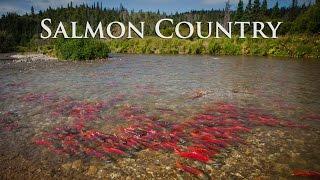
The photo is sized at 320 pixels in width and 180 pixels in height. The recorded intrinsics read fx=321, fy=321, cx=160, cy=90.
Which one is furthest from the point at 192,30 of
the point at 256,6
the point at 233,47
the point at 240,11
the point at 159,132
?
the point at 159,132

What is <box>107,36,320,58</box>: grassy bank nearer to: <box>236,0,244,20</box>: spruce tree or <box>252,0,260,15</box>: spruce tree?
<box>252,0,260,15</box>: spruce tree

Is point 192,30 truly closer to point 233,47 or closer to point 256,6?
point 233,47

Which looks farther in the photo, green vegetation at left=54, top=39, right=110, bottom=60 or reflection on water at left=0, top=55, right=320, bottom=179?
green vegetation at left=54, top=39, right=110, bottom=60

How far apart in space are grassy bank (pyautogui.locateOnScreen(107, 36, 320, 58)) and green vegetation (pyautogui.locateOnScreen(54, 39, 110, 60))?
45.6 ft

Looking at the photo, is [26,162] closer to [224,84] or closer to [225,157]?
[225,157]

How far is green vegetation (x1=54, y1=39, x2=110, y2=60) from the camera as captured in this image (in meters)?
35.7

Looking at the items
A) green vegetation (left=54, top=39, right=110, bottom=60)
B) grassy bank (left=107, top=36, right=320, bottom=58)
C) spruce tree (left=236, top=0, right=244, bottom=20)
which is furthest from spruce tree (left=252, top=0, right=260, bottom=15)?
green vegetation (left=54, top=39, right=110, bottom=60)

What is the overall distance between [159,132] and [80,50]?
28.8m

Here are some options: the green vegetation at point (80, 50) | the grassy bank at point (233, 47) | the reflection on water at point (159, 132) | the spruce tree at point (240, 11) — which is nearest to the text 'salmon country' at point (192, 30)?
the green vegetation at point (80, 50)

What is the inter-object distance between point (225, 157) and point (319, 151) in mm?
2212

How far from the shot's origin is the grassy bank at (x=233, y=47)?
37.1 meters

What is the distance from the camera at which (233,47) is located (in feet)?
139

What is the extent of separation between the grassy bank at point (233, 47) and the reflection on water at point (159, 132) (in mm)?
23319

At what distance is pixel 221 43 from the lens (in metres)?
44.5
